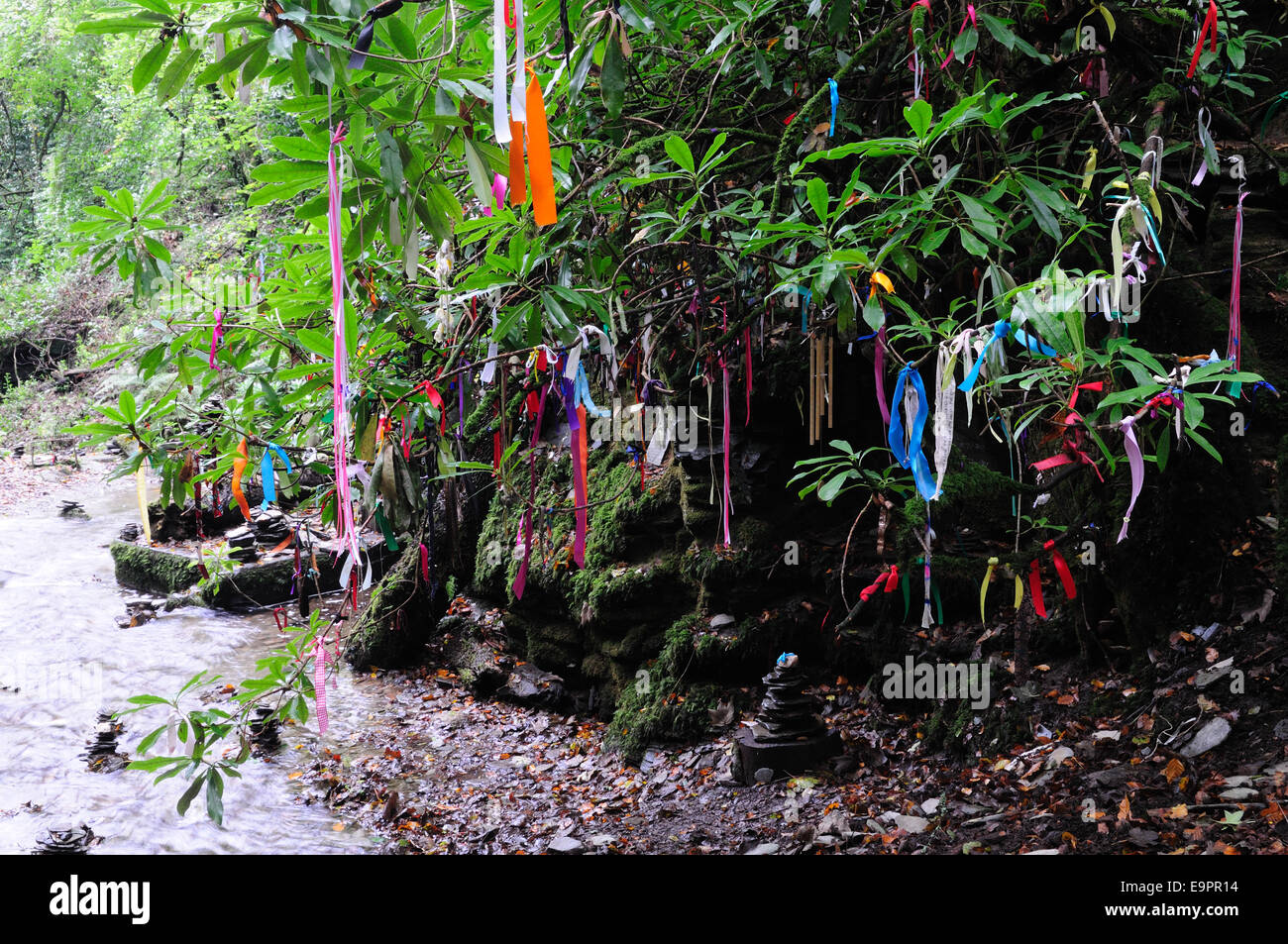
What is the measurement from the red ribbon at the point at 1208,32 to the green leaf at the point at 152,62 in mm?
2438

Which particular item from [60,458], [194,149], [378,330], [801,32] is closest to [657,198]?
[801,32]

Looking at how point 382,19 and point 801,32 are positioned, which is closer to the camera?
point 382,19

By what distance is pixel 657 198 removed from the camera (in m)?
2.87

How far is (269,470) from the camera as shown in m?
2.42

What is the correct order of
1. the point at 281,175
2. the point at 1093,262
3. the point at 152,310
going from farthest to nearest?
the point at 1093,262 → the point at 152,310 → the point at 281,175

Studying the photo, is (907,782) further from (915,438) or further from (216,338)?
(216,338)

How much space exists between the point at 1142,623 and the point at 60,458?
15.6 meters

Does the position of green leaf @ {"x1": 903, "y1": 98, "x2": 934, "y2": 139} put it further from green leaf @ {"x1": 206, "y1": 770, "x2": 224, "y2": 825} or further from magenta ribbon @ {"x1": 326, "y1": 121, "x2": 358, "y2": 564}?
green leaf @ {"x1": 206, "y1": 770, "x2": 224, "y2": 825}

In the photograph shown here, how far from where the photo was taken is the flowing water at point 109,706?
416 centimetres

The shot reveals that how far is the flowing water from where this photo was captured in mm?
4164

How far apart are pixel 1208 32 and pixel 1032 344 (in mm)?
1469

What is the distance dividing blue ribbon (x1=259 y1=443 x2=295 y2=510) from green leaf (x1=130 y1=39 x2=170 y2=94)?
3.35 ft

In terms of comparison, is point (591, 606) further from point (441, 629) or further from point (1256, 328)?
point (1256, 328)

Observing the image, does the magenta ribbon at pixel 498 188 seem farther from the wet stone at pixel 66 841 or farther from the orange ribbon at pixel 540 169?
the wet stone at pixel 66 841
